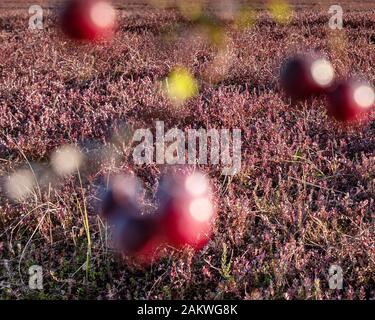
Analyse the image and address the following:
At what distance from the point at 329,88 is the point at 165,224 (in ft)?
10.2

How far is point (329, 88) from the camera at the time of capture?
5383 millimetres

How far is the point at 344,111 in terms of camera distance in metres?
4.97

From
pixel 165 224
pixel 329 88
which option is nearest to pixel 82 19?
pixel 329 88

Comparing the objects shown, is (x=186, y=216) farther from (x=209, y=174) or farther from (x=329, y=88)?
(x=329, y=88)

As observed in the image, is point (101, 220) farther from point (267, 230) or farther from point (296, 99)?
point (296, 99)

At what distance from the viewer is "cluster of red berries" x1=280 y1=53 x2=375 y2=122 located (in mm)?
4945

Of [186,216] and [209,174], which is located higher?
[209,174]

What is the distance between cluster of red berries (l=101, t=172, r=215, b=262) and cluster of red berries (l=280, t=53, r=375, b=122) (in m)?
2.22

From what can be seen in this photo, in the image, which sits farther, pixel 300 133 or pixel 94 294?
pixel 300 133

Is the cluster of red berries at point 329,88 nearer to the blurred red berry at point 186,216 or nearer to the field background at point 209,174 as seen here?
the field background at point 209,174

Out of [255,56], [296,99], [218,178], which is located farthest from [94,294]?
[255,56]

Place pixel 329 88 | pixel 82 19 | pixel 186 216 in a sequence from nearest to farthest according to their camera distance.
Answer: pixel 186 216 < pixel 329 88 < pixel 82 19

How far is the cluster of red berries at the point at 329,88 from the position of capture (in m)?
4.95
